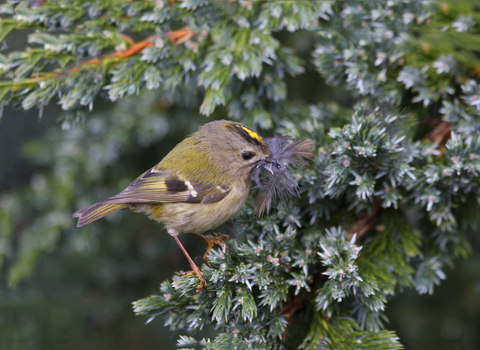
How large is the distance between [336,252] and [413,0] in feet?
3.89

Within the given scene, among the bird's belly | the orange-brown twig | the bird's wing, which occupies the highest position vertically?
the bird's wing

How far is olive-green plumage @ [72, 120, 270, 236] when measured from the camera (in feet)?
5.74

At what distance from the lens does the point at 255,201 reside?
165 centimetres

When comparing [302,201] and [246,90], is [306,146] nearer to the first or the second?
[302,201]

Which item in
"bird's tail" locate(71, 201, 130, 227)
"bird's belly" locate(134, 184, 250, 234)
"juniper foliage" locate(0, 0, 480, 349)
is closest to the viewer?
"juniper foliage" locate(0, 0, 480, 349)

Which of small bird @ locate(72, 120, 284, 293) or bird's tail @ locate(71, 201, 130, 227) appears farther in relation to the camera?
small bird @ locate(72, 120, 284, 293)

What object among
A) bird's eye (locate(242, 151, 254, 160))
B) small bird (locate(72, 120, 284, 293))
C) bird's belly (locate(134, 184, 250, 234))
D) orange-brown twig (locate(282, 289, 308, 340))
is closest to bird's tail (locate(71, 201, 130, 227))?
small bird (locate(72, 120, 284, 293))

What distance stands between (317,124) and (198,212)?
2.18 feet

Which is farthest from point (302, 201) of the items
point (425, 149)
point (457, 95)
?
point (457, 95)

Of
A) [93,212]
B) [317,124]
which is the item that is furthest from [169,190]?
[317,124]

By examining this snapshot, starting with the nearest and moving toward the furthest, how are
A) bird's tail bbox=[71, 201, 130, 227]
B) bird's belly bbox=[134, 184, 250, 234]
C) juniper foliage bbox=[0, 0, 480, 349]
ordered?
juniper foliage bbox=[0, 0, 480, 349] < bird's tail bbox=[71, 201, 130, 227] < bird's belly bbox=[134, 184, 250, 234]

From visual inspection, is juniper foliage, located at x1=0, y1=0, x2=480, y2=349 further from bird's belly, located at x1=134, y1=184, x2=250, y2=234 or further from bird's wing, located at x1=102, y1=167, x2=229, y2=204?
bird's wing, located at x1=102, y1=167, x2=229, y2=204

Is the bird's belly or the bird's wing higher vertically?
the bird's wing

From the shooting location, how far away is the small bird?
5.73 feet
